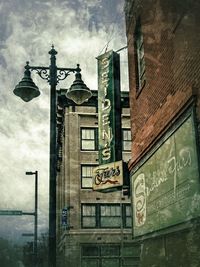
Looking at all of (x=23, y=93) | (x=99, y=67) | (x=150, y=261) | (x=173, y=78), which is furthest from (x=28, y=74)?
(x=99, y=67)

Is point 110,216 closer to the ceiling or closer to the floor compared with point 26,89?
closer to the floor

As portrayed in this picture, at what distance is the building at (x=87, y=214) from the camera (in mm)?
28094

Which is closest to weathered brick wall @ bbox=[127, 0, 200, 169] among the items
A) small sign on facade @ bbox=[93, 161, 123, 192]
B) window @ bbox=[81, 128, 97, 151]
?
small sign on facade @ bbox=[93, 161, 123, 192]

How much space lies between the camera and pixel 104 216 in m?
28.7

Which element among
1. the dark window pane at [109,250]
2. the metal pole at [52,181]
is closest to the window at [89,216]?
the dark window pane at [109,250]

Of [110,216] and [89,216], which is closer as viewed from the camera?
[89,216]

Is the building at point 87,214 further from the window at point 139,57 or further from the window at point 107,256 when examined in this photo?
the window at point 139,57

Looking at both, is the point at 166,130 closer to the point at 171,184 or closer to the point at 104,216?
the point at 171,184

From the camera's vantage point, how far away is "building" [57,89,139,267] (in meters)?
28.1

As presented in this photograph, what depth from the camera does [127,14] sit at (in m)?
12.2

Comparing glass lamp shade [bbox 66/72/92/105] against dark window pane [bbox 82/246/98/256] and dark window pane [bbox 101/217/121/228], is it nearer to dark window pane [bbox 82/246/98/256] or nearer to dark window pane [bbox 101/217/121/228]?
dark window pane [bbox 101/217/121/228]

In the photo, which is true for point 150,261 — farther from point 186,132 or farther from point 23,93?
point 23,93

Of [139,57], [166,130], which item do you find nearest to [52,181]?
[166,130]

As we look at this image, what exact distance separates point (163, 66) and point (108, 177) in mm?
4541
